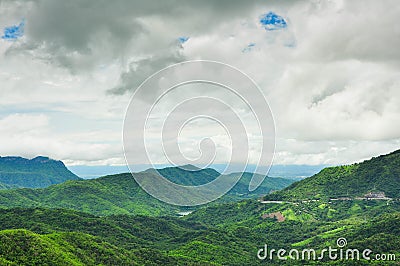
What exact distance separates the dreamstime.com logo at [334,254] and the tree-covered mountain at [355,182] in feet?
208

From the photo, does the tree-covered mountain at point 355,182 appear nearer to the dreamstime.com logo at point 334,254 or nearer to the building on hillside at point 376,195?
the building on hillside at point 376,195

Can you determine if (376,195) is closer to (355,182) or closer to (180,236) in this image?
(355,182)

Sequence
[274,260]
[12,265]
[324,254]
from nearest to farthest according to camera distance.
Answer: [12,265] → [324,254] → [274,260]

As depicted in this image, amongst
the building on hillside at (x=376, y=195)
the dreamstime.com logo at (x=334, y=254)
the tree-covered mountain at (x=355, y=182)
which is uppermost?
the tree-covered mountain at (x=355, y=182)

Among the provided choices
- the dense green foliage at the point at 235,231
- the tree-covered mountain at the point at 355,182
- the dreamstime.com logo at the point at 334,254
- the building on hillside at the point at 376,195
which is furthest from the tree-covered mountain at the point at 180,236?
the tree-covered mountain at the point at 355,182

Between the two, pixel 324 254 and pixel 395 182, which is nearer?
pixel 324 254

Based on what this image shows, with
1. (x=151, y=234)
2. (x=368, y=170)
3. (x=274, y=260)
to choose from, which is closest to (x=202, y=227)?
(x=151, y=234)

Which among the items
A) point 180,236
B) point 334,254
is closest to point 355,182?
point 180,236

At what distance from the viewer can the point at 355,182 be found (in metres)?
175

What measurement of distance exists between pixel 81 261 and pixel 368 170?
146m

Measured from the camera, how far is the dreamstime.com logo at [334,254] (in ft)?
266

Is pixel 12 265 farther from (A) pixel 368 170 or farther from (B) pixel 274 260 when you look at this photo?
(A) pixel 368 170

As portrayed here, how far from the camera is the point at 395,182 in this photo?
161 meters

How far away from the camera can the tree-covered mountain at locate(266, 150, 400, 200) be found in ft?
536
